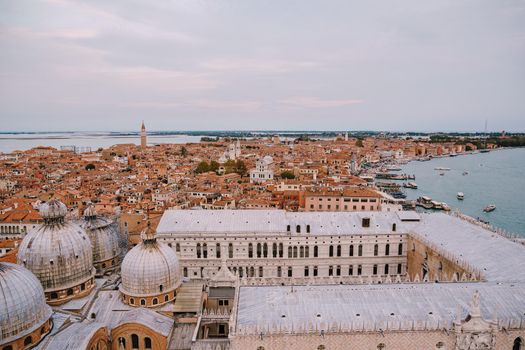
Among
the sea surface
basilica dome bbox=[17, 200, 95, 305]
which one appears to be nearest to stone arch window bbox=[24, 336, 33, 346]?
basilica dome bbox=[17, 200, 95, 305]

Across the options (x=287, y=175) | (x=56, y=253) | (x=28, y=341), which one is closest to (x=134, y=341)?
(x=28, y=341)

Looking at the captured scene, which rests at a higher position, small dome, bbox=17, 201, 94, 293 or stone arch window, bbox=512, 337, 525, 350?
small dome, bbox=17, 201, 94, 293

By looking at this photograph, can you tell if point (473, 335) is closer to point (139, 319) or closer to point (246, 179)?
Answer: point (139, 319)

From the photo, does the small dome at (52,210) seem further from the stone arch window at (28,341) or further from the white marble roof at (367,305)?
the white marble roof at (367,305)

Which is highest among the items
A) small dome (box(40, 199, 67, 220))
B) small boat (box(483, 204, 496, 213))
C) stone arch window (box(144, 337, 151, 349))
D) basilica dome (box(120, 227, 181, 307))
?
small dome (box(40, 199, 67, 220))

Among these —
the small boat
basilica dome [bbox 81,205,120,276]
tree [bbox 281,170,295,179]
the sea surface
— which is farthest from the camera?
tree [bbox 281,170,295,179]

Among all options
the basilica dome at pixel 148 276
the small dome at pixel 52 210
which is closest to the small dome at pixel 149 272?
the basilica dome at pixel 148 276

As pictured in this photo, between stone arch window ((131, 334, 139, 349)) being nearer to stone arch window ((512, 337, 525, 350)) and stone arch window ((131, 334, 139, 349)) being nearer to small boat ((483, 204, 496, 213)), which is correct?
stone arch window ((512, 337, 525, 350))
